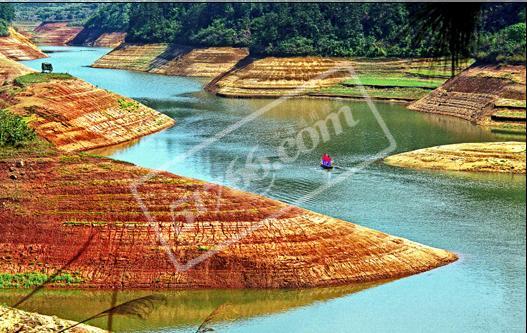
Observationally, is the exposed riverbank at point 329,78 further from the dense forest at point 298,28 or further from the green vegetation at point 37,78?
the green vegetation at point 37,78

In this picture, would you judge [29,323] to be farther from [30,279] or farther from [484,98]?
[484,98]

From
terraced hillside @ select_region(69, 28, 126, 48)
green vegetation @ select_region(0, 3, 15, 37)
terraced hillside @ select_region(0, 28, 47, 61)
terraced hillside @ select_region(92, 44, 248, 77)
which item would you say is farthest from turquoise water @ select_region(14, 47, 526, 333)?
terraced hillside @ select_region(69, 28, 126, 48)

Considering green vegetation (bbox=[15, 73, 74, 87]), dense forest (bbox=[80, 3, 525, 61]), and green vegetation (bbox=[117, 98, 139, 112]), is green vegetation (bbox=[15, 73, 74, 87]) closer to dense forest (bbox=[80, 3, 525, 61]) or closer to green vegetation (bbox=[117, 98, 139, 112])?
green vegetation (bbox=[117, 98, 139, 112])

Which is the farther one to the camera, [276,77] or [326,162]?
[276,77]

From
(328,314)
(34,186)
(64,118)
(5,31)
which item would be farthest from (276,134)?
(5,31)

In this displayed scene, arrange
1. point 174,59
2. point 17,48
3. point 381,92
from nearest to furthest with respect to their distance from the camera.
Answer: point 381,92 < point 174,59 < point 17,48

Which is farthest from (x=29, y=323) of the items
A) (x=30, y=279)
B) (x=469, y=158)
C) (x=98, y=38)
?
(x=98, y=38)

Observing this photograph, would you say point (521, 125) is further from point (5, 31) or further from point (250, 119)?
point (5, 31)
